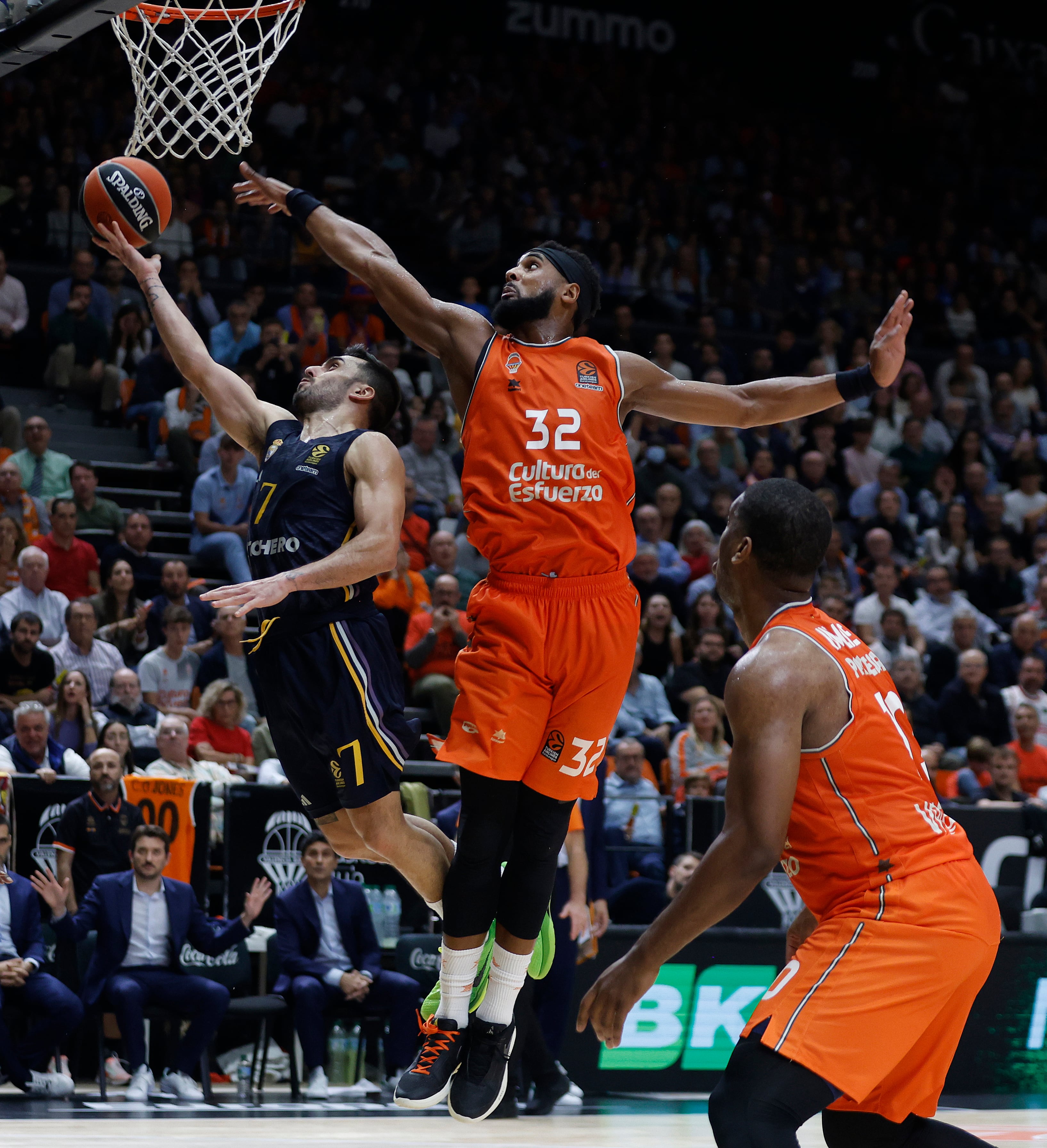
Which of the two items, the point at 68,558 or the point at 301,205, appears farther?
the point at 68,558

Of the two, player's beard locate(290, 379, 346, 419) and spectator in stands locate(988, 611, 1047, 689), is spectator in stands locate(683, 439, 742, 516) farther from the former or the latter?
player's beard locate(290, 379, 346, 419)

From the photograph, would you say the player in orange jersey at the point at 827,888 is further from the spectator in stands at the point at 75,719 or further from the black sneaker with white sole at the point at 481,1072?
the spectator in stands at the point at 75,719

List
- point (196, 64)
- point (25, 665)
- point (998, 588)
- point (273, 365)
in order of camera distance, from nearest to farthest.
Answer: point (196, 64), point (25, 665), point (273, 365), point (998, 588)

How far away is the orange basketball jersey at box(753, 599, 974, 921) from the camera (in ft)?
13.6

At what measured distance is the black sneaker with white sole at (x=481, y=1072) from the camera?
517 centimetres

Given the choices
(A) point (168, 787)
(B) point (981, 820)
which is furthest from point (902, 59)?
(A) point (168, 787)

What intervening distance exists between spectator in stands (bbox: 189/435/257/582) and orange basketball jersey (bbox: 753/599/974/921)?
9.67 meters

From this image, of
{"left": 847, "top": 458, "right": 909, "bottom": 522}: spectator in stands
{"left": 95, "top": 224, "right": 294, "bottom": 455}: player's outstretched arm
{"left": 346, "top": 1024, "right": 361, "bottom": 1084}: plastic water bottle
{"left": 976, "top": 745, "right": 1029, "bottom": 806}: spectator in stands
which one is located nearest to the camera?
{"left": 95, "top": 224, "right": 294, "bottom": 455}: player's outstretched arm

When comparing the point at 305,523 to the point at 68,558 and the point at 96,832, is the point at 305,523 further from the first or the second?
the point at 68,558

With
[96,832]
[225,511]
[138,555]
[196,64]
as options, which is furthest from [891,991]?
[225,511]

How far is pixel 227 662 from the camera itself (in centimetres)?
1217

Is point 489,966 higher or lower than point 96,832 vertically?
higher

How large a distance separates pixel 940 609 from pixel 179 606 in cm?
744

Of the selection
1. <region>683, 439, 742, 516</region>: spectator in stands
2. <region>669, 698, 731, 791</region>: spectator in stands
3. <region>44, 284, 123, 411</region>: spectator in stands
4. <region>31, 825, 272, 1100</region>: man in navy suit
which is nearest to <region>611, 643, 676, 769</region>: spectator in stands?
<region>669, 698, 731, 791</region>: spectator in stands
